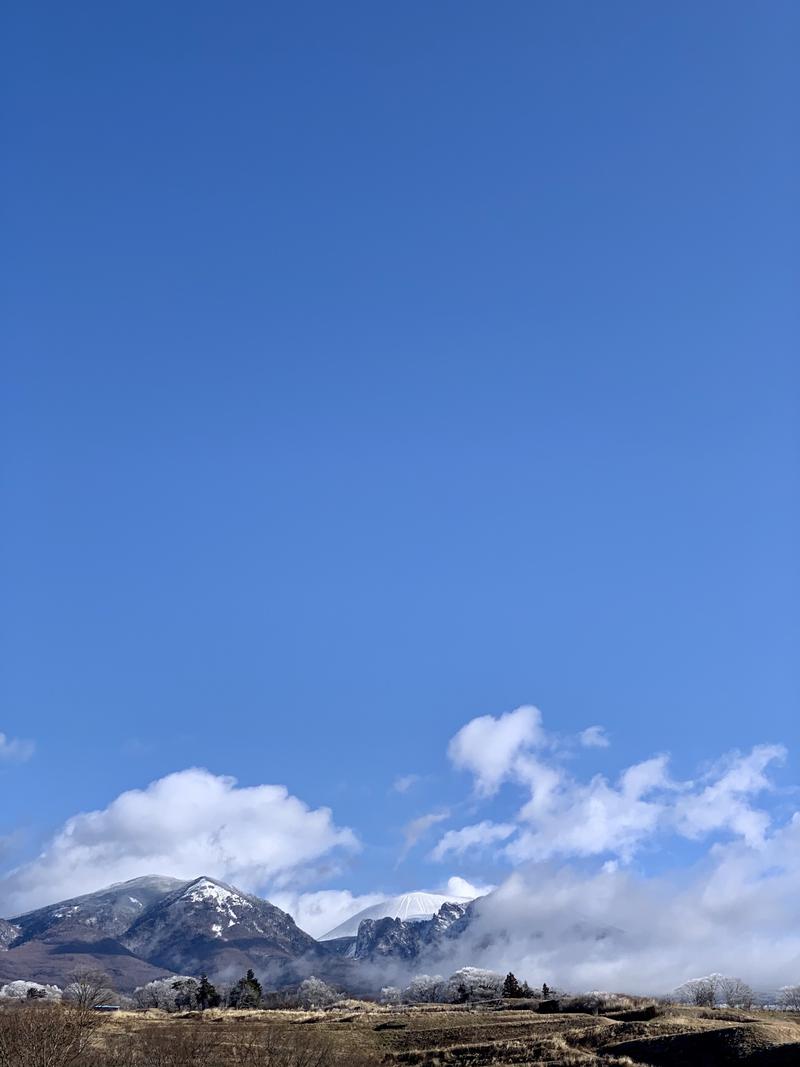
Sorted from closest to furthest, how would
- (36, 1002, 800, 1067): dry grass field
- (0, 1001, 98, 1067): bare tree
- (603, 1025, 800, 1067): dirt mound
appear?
1. (0, 1001, 98, 1067): bare tree
2. (603, 1025, 800, 1067): dirt mound
3. (36, 1002, 800, 1067): dry grass field

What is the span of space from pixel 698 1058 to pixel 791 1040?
8.98 meters

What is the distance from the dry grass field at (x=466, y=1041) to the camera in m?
92.9

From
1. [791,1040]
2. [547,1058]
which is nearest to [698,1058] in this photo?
[791,1040]

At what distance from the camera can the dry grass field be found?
92938 mm

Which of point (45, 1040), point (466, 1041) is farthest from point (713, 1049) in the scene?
point (45, 1040)

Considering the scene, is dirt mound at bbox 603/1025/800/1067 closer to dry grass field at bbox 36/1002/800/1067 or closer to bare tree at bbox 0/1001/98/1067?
dry grass field at bbox 36/1002/800/1067

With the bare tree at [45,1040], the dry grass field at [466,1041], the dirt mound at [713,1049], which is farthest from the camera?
the dry grass field at [466,1041]

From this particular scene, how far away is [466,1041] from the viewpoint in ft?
408

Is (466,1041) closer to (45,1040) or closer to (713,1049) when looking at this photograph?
(713,1049)

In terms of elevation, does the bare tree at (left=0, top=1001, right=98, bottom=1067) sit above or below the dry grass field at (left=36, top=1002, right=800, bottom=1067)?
above

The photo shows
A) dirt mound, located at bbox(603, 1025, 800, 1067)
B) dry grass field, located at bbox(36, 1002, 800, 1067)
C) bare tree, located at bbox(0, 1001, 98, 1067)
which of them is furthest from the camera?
dry grass field, located at bbox(36, 1002, 800, 1067)

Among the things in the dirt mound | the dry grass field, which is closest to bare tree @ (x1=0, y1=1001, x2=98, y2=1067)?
the dry grass field

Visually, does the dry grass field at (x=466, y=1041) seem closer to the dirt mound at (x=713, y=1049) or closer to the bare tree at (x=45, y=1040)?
the dirt mound at (x=713, y=1049)

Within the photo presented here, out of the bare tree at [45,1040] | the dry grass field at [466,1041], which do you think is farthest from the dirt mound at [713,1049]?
the bare tree at [45,1040]
